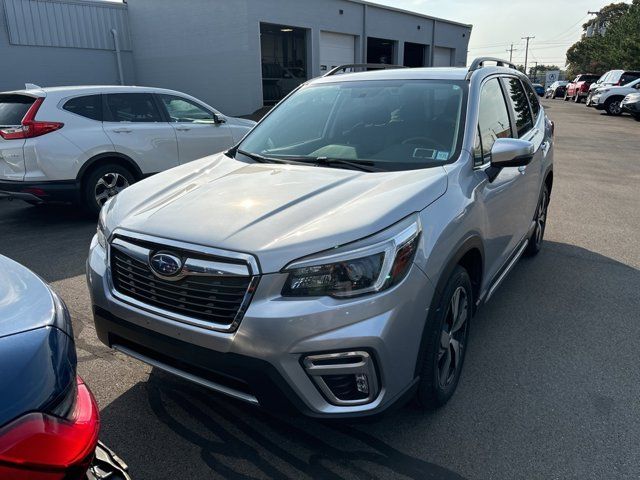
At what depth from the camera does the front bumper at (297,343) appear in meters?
2.12

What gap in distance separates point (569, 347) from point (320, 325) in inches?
90.2

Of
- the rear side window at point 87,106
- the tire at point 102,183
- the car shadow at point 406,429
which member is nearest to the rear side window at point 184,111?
the rear side window at point 87,106

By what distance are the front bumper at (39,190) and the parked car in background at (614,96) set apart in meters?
25.7

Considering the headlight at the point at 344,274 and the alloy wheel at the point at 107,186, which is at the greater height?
the headlight at the point at 344,274

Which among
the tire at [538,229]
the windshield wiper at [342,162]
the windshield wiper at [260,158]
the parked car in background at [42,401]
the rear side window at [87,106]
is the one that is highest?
the rear side window at [87,106]

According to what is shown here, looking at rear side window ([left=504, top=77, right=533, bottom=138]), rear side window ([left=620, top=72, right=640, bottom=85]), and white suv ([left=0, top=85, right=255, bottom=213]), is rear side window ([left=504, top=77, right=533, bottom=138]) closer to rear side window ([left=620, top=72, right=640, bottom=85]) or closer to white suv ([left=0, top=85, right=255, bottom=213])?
white suv ([left=0, top=85, right=255, bottom=213])

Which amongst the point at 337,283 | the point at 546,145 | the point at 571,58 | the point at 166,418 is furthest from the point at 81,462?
the point at 571,58

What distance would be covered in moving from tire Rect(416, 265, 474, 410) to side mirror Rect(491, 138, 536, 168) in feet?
2.46

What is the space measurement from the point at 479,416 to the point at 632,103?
24.6m

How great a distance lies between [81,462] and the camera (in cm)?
141

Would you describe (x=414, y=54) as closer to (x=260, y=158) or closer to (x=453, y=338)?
(x=260, y=158)

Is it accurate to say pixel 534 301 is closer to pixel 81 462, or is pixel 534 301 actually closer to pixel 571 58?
pixel 81 462

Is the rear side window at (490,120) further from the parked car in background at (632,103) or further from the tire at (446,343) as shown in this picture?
the parked car in background at (632,103)

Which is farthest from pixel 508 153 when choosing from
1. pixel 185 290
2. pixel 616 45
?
pixel 616 45
